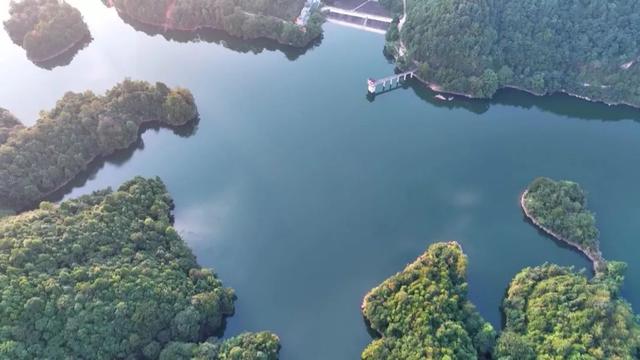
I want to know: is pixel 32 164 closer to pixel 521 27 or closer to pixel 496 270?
pixel 496 270

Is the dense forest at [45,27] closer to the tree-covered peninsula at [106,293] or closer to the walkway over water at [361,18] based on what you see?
the tree-covered peninsula at [106,293]

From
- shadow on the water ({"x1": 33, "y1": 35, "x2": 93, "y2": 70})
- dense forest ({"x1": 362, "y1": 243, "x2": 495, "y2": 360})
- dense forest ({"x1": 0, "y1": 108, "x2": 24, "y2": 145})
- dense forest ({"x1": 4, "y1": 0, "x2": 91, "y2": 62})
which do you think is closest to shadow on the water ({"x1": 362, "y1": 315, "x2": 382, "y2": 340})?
dense forest ({"x1": 362, "y1": 243, "x2": 495, "y2": 360})

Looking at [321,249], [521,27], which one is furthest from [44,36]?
[521,27]

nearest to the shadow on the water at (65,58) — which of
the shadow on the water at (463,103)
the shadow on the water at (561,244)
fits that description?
the shadow on the water at (463,103)

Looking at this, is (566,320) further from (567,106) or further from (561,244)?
(567,106)

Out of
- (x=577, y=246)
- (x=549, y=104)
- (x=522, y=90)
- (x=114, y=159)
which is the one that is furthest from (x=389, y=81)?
(x=114, y=159)
